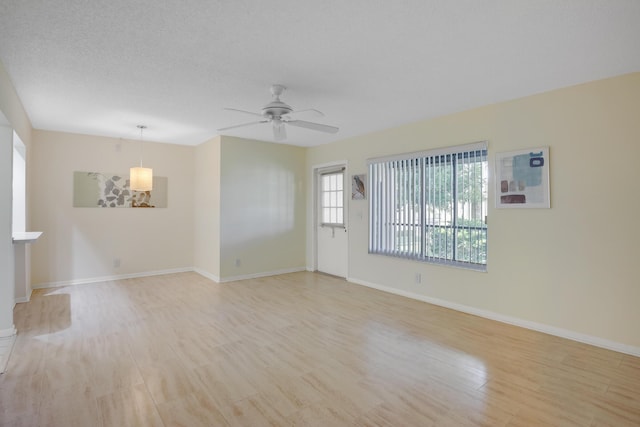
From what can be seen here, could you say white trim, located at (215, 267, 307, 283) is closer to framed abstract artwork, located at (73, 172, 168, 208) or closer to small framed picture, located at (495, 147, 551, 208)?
framed abstract artwork, located at (73, 172, 168, 208)

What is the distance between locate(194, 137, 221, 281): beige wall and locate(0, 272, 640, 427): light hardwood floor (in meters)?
1.58

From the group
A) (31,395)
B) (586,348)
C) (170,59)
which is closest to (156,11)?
(170,59)

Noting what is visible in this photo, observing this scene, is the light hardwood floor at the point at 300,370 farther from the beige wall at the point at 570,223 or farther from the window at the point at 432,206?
the window at the point at 432,206

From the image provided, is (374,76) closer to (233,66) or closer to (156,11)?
(233,66)

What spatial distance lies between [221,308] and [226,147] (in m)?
2.67

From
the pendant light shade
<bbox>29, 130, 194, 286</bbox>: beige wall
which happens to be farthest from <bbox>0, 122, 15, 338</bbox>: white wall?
<bbox>29, 130, 194, 286</bbox>: beige wall

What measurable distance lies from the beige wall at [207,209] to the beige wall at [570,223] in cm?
361

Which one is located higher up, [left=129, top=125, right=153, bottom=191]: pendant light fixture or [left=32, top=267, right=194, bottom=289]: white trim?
[left=129, top=125, right=153, bottom=191]: pendant light fixture

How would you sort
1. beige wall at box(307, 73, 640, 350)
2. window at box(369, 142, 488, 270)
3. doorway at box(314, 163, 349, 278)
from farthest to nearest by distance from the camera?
doorway at box(314, 163, 349, 278)
window at box(369, 142, 488, 270)
beige wall at box(307, 73, 640, 350)

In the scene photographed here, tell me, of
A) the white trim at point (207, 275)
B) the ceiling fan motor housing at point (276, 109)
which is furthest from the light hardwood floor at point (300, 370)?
the ceiling fan motor housing at point (276, 109)

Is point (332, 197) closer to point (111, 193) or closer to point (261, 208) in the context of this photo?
point (261, 208)

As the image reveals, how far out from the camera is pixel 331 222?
6004mm

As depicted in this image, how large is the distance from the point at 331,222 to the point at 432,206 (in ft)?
7.23

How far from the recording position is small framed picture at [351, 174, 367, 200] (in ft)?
16.9
